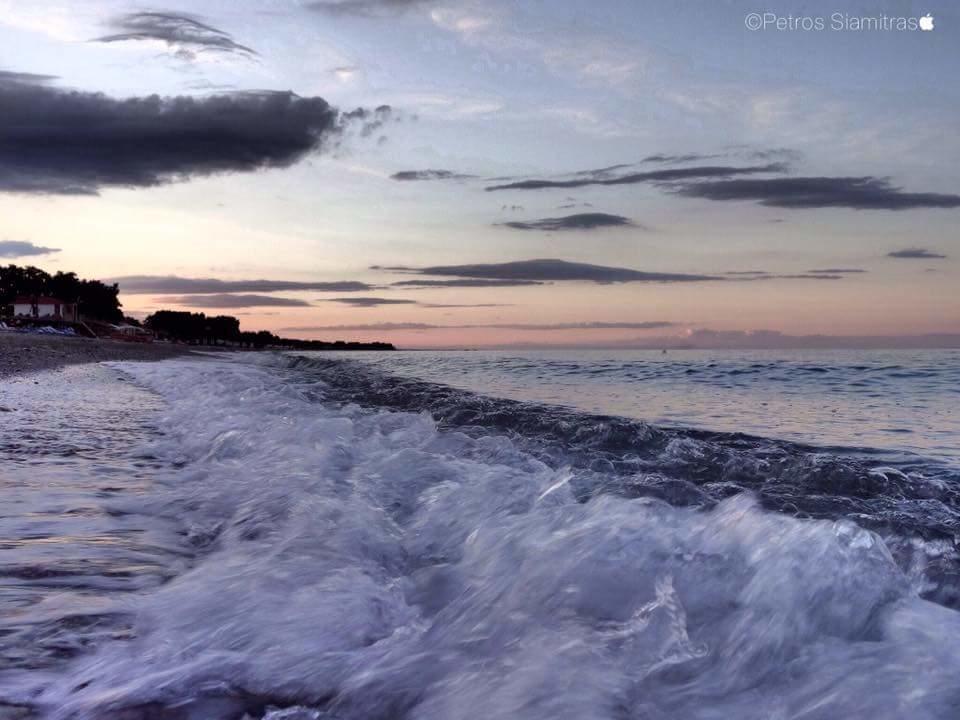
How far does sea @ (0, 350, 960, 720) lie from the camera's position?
8.13 feet

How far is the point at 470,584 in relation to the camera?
3.62 metres

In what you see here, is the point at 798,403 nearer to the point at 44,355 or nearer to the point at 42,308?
the point at 44,355

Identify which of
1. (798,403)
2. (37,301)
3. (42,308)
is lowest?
(798,403)

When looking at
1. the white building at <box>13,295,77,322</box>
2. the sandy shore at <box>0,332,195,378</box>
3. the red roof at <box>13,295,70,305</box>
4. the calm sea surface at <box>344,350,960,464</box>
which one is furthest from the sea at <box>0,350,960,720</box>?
the red roof at <box>13,295,70,305</box>

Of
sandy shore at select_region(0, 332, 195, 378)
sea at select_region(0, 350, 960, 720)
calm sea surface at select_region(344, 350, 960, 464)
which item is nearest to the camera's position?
sea at select_region(0, 350, 960, 720)

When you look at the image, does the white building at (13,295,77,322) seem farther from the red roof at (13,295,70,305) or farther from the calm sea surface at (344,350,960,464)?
the calm sea surface at (344,350,960,464)

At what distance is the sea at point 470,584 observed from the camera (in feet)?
8.13

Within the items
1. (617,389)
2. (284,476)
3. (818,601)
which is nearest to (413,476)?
(284,476)

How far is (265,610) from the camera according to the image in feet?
10.6

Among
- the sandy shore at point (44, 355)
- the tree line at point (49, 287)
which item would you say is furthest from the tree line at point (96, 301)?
the sandy shore at point (44, 355)

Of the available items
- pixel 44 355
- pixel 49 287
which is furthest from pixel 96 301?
pixel 44 355

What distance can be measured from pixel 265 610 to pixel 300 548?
0.90 metres

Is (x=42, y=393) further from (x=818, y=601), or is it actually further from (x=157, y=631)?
Answer: (x=818, y=601)

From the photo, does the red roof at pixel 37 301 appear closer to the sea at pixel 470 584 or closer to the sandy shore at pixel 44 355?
the sandy shore at pixel 44 355
